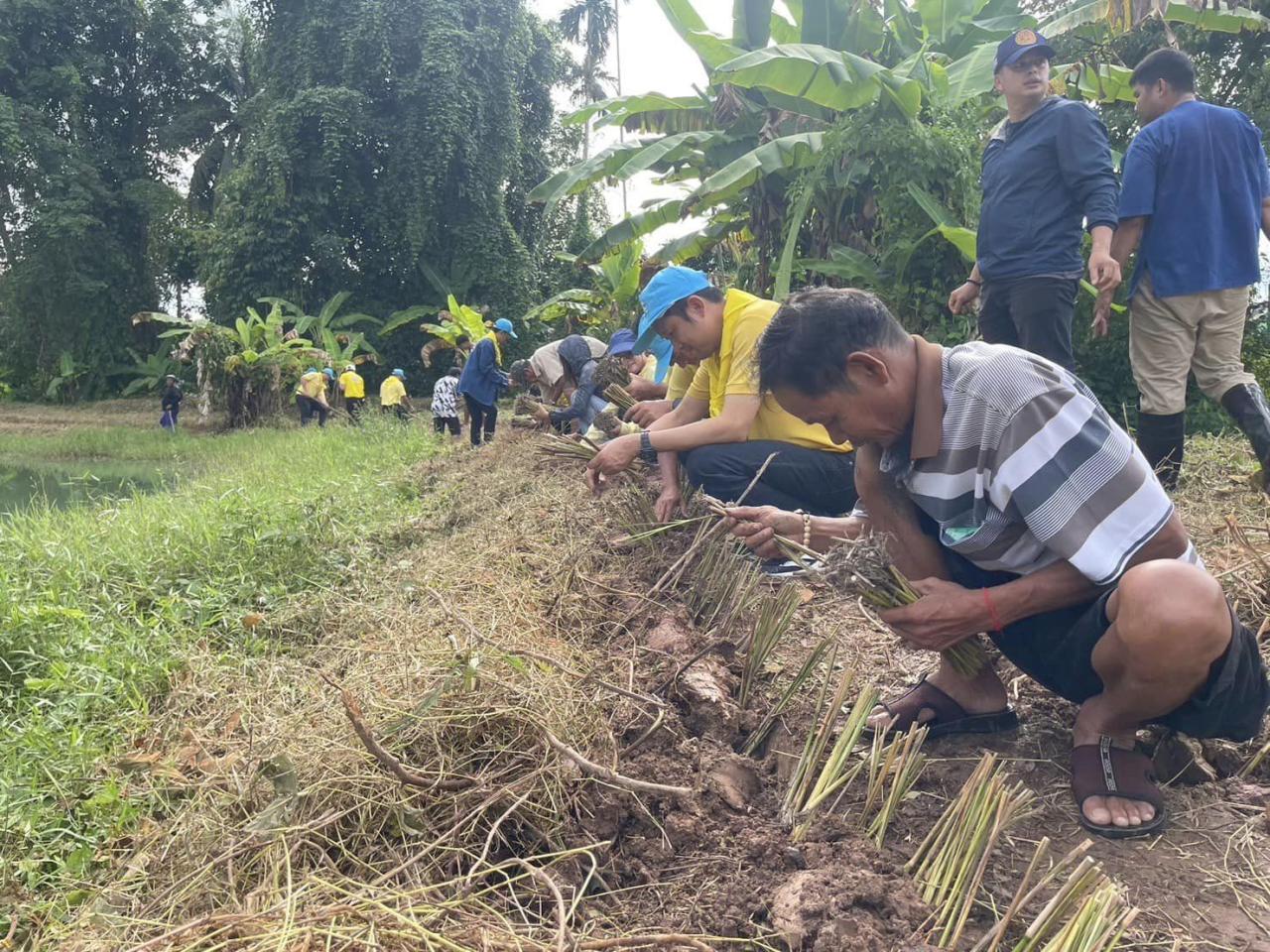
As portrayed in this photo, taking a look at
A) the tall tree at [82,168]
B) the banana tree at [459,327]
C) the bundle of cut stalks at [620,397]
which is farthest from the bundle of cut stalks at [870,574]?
the tall tree at [82,168]

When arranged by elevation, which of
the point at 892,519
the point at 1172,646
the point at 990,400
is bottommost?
the point at 1172,646

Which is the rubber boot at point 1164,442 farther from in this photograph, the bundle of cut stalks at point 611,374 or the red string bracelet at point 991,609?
the bundle of cut stalks at point 611,374

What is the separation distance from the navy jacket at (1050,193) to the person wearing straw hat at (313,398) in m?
11.8

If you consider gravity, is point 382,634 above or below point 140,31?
below

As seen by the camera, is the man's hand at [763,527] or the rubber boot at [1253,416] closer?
the man's hand at [763,527]

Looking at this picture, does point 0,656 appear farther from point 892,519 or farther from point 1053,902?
point 1053,902

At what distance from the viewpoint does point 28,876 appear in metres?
2.19

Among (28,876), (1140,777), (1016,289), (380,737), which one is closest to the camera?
(1140,777)

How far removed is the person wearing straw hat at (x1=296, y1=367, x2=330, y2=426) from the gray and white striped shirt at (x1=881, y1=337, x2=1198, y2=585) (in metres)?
13.0

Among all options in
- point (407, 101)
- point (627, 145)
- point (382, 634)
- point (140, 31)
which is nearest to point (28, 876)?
point (382, 634)

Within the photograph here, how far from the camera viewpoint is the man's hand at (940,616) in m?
1.75

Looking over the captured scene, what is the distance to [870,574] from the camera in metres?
1.79

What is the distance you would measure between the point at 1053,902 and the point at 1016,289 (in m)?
2.77

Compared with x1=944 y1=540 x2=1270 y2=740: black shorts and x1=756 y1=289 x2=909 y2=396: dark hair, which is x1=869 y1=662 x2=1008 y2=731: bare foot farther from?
x1=756 y1=289 x2=909 y2=396: dark hair
